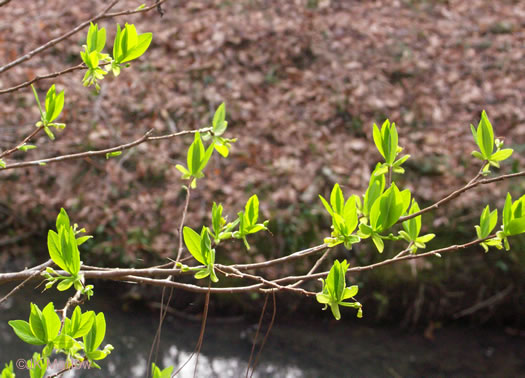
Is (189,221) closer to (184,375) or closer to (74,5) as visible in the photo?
(184,375)

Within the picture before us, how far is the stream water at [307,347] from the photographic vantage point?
2.67 metres

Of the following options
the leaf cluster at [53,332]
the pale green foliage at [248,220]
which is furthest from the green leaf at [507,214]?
the leaf cluster at [53,332]

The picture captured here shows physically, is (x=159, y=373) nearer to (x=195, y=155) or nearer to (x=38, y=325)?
(x=38, y=325)

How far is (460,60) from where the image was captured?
4109 mm

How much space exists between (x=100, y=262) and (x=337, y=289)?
98.5 inches

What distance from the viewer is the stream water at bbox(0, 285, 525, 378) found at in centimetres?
267

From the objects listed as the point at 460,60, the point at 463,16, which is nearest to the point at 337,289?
the point at 460,60

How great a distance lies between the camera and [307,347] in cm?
282

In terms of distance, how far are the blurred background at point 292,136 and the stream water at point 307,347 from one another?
20 millimetres

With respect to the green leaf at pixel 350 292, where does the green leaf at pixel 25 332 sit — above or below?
above

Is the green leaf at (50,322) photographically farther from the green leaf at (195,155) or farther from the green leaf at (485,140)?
the green leaf at (485,140)

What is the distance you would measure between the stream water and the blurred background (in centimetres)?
2

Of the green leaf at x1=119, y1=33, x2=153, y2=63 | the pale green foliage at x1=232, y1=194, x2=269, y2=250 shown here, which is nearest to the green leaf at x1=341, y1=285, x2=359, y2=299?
the pale green foliage at x1=232, y1=194, x2=269, y2=250

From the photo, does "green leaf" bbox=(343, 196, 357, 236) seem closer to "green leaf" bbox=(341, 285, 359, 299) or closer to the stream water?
"green leaf" bbox=(341, 285, 359, 299)
